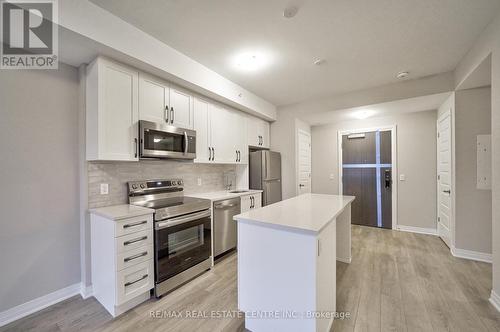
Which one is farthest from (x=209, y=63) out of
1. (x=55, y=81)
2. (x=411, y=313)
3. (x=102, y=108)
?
(x=411, y=313)

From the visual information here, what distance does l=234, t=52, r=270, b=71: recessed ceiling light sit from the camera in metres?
2.49

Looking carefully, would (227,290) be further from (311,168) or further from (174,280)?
(311,168)

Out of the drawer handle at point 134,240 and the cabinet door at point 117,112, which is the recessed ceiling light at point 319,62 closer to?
the cabinet door at point 117,112

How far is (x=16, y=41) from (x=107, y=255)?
2052mm

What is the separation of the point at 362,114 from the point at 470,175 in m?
1.91

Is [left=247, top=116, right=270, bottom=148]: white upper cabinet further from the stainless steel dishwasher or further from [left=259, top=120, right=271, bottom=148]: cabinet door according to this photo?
the stainless steel dishwasher

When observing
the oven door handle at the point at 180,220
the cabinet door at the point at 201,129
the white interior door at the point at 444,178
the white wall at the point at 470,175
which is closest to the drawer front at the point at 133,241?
the oven door handle at the point at 180,220

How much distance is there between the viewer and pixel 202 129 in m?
2.98

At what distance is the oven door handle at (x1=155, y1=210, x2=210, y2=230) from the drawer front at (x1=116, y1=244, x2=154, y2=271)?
0.71ft

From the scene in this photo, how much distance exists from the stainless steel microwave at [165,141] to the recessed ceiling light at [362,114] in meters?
3.19

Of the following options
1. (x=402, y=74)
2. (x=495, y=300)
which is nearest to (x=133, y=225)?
(x=495, y=300)

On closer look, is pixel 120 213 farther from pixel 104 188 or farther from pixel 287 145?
pixel 287 145

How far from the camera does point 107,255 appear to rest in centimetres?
185

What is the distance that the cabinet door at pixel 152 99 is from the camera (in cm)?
228
